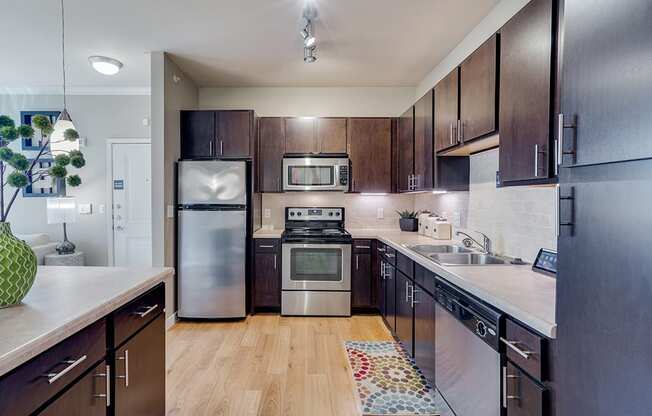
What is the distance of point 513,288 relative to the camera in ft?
4.76

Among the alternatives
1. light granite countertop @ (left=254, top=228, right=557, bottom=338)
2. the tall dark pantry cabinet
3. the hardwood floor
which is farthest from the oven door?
the tall dark pantry cabinet

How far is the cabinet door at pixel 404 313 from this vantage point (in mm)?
2535

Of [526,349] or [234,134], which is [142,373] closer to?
[526,349]

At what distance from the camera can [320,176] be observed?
12.5 feet

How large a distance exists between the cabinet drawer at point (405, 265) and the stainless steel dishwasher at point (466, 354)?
1.65 ft

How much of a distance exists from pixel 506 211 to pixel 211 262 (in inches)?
109

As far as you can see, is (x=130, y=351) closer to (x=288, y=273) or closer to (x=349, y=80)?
(x=288, y=273)

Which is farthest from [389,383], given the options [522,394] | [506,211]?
[506,211]

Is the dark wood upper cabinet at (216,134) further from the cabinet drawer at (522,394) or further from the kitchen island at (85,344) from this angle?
the cabinet drawer at (522,394)

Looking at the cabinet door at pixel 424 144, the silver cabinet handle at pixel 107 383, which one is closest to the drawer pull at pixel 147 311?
the silver cabinet handle at pixel 107 383

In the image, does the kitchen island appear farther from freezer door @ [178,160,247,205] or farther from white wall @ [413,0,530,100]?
white wall @ [413,0,530,100]

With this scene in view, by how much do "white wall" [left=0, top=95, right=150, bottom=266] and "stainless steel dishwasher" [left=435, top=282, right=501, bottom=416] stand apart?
172 inches

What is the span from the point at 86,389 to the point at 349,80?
12.2 ft

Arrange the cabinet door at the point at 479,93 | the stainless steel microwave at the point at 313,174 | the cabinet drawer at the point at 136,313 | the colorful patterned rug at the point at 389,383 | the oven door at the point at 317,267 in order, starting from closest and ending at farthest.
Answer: the cabinet drawer at the point at 136,313, the cabinet door at the point at 479,93, the colorful patterned rug at the point at 389,383, the oven door at the point at 317,267, the stainless steel microwave at the point at 313,174
